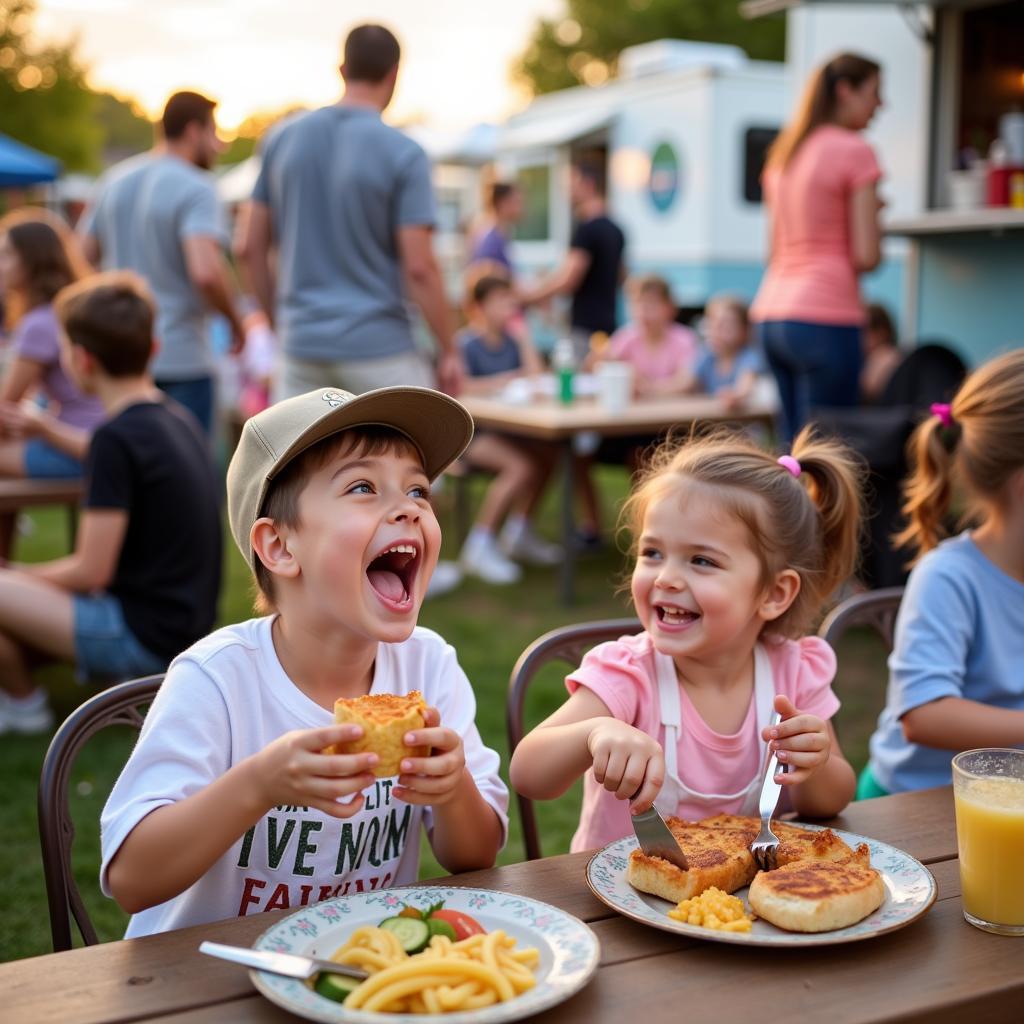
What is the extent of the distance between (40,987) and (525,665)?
1048 mm

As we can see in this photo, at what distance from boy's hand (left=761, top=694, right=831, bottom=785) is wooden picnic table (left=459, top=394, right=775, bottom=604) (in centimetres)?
408

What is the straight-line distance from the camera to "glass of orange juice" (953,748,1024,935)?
130 centimetres

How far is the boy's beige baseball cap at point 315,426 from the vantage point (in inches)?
61.0

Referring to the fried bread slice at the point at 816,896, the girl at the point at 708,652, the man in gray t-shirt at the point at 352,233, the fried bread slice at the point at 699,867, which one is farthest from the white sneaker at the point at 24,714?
the fried bread slice at the point at 816,896

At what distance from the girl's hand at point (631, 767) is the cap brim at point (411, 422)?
18.9 inches

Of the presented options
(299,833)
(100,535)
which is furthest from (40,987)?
(100,535)

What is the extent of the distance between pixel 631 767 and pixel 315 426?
1.87ft

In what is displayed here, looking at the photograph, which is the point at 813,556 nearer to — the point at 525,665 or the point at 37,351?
the point at 525,665

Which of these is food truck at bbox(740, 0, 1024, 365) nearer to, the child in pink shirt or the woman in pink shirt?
the woman in pink shirt

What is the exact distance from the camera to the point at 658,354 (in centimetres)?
730

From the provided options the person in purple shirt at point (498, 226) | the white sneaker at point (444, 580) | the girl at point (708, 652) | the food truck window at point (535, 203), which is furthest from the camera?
the food truck window at point (535, 203)

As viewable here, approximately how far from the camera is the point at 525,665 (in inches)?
82.2

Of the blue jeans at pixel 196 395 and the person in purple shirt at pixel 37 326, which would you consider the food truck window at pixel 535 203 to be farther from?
the person in purple shirt at pixel 37 326

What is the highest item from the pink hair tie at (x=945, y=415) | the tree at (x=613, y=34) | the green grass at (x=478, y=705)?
the tree at (x=613, y=34)
